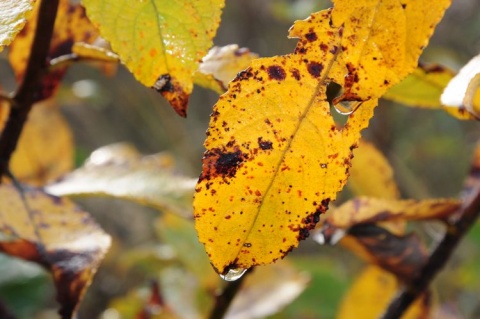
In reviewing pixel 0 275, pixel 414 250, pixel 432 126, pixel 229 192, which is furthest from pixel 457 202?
pixel 432 126

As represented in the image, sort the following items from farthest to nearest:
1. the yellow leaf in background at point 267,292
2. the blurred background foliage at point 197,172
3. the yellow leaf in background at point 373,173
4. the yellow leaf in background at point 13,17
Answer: the blurred background foliage at point 197,172, the yellow leaf in background at point 267,292, the yellow leaf in background at point 373,173, the yellow leaf in background at point 13,17

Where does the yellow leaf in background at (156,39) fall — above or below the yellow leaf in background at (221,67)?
above

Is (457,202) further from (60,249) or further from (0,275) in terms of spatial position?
(0,275)

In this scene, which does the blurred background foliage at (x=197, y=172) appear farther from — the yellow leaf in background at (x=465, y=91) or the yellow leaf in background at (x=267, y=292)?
the yellow leaf in background at (x=465, y=91)

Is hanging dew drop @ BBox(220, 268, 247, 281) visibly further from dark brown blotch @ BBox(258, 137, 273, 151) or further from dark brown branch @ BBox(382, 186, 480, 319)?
dark brown branch @ BBox(382, 186, 480, 319)

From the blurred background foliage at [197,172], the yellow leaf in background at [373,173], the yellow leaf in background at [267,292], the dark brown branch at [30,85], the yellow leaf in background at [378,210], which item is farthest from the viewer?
the blurred background foliage at [197,172]

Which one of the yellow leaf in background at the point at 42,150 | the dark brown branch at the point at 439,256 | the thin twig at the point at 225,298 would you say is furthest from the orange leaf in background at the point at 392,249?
the yellow leaf in background at the point at 42,150

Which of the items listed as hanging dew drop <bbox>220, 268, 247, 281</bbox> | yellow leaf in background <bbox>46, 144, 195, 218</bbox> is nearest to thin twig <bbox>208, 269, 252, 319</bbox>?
yellow leaf in background <bbox>46, 144, 195, 218</bbox>

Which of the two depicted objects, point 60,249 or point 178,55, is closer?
point 178,55
